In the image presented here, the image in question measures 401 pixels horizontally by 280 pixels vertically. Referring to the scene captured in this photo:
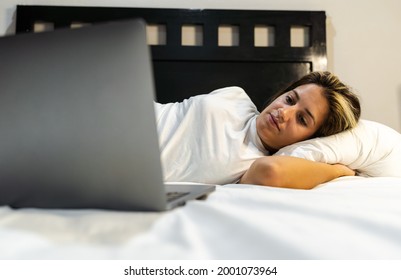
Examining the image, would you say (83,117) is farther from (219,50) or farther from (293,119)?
(219,50)

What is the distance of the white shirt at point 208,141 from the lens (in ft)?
3.18

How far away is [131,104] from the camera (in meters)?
0.36

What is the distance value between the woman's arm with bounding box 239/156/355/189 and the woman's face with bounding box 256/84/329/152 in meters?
0.17

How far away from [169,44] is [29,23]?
2.04 ft

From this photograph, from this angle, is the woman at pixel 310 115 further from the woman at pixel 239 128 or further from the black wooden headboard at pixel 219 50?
the black wooden headboard at pixel 219 50

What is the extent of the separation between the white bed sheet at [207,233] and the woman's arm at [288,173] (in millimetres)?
319

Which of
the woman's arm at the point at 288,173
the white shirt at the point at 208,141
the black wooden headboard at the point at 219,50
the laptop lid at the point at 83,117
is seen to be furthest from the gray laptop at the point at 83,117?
the black wooden headboard at the point at 219,50

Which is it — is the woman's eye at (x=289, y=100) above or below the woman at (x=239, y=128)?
above

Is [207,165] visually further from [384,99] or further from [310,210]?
[384,99]

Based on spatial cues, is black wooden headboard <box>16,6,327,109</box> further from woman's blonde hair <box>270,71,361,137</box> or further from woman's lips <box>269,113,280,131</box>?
woman's lips <box>269,113,280,131</box>

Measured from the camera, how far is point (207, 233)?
37cm

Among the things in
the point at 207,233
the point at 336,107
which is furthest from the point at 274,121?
the point at 207,233

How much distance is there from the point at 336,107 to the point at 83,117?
880 millimetres

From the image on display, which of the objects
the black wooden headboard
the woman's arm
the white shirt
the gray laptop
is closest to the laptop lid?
the gray laptop
